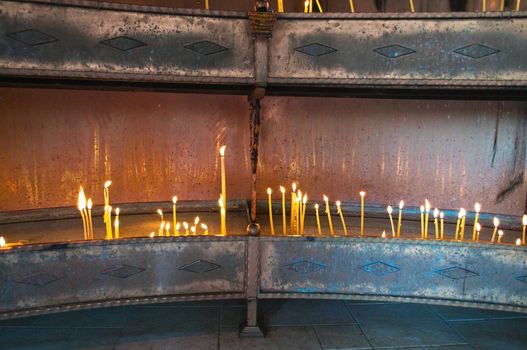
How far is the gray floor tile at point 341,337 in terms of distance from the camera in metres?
3.01

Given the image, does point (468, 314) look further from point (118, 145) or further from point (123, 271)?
point (118, 145)

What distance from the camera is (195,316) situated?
344 centimetres

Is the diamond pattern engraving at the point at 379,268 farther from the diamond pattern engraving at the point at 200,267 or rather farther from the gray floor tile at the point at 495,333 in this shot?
the diamond pattern engraving at the point at 200,267

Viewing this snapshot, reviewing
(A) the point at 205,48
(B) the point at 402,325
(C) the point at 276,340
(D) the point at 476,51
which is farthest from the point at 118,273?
(D) the point at 476,51

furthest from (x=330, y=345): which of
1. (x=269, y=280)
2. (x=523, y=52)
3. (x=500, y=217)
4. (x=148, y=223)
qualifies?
(x=523, y=52)

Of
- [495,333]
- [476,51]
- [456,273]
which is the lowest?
[495,333]

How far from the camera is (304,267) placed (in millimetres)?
2947

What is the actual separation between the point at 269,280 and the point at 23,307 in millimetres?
1641

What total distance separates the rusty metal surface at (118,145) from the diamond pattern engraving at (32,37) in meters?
1.37

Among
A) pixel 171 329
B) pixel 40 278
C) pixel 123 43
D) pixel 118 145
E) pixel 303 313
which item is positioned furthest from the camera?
pixel 118 145

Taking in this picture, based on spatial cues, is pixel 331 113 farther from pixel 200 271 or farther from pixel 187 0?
pixel 200 271

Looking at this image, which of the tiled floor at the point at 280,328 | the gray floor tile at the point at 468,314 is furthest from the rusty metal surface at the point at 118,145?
the gray floor tile at the point at 468,314

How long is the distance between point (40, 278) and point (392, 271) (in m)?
2.41

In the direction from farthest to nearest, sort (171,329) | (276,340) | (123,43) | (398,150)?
1. (398,150)
2. (171,329)
3. (276,340)
4. (123,43)
